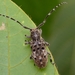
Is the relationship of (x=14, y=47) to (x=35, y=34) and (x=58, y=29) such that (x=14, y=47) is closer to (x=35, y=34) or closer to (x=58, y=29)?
(x=35, y=34)

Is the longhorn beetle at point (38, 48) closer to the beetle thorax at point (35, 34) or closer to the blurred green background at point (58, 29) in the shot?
the beetle thorax at point (35, 34)

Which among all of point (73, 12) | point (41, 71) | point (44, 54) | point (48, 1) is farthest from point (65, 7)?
point (41, 71)

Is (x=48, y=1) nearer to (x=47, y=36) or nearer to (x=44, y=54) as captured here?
(x=47, y=36)

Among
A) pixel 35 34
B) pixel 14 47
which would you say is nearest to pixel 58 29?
pixel 35 34

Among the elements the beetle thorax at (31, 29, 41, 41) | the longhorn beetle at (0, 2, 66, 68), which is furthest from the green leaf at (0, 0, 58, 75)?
the beetle thorax at (31, 29, 41, 41)

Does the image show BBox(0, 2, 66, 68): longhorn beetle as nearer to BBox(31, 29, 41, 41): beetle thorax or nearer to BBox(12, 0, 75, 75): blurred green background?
BBox(31, 29, 41, 41): beetle thorax

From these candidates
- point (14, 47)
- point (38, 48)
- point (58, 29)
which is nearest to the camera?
point (14, 47)
